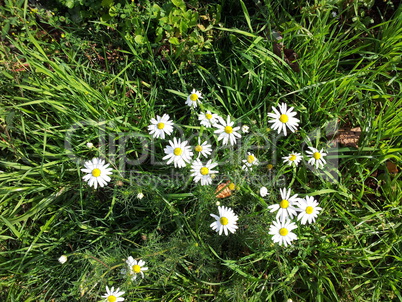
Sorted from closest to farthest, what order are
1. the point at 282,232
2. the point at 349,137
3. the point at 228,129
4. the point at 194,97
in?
the point at 282,232 < the point at 228,129 < the point at 194,97 < the point at 349,137

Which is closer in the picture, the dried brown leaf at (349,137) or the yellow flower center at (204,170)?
the yellow flower center at (204,170)

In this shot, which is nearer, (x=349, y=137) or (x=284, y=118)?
(x=284, y=118)

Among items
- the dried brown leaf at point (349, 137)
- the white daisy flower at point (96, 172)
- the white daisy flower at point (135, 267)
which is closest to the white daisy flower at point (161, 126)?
the white daisy flower at point (96, 172)

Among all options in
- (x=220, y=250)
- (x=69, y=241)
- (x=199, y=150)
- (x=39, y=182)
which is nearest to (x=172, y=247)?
(x=220, y=250)

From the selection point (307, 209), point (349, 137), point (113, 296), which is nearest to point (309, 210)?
point (307, 209)

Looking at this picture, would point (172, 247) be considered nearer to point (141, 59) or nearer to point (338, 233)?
point (338, 233)

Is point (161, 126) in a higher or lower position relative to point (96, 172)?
higher

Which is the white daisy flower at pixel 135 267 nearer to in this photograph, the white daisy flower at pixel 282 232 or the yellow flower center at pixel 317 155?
the white daisy flower at pixel 282 232

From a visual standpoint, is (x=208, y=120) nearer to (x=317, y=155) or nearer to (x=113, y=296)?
(x=317, y=155)

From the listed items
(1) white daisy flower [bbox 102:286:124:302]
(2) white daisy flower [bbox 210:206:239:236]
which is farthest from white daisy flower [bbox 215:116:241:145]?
(1) white daisy flower [bbox 102:286:124:302]
